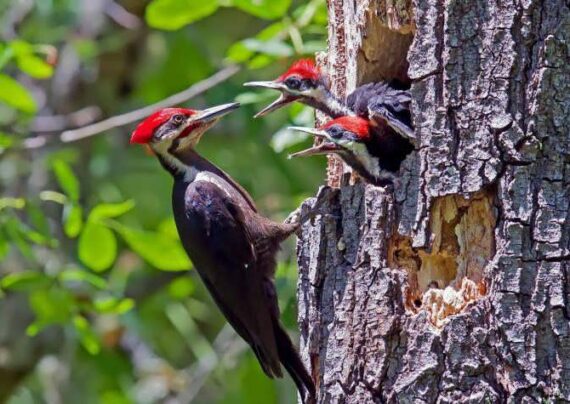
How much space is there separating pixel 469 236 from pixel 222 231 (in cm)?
123

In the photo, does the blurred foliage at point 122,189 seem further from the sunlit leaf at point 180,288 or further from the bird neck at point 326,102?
the bird neck at point 326,102

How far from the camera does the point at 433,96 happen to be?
339 centimetres

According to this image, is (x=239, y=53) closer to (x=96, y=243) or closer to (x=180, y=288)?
(x=96, y=243)

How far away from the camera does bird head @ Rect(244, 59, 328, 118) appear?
4.16 m

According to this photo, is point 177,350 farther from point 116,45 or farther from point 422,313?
point 422,313

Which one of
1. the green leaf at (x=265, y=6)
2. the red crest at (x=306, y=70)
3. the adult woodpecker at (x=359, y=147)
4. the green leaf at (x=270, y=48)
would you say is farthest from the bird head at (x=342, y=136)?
the green leaf at (x=265, y=6)

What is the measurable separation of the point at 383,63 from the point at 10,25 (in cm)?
394

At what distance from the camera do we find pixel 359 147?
146 inches

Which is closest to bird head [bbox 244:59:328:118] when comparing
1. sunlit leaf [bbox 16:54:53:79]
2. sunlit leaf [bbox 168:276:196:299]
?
sunlit leaf [bbox 16:54:53:79]

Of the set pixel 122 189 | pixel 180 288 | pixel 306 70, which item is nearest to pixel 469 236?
pixel 306 70

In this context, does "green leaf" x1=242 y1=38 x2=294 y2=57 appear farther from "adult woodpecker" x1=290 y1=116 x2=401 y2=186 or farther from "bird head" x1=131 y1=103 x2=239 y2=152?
"adult woodpecker" x1=290 y1=116 x2=401 y2=186

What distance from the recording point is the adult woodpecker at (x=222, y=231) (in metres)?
4.23

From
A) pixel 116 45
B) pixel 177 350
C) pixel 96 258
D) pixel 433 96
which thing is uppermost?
pixel 116 45

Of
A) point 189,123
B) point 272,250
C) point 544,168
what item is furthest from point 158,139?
point 544,168
